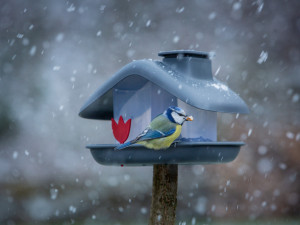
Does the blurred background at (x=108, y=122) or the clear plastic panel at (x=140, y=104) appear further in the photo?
the blurred background at (x=108, y=122)

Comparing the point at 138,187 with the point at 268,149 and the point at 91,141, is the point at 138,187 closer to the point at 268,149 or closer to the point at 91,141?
the point at 91,141

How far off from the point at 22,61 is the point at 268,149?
9.90 ft

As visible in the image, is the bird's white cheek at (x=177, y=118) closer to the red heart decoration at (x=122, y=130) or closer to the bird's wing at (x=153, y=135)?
the bird's wing at (x=153, y=135)

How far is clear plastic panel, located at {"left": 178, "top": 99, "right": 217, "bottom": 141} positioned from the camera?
10.5 ft

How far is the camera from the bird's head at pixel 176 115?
116 inches

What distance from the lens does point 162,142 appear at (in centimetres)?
291

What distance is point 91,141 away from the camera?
617 cm

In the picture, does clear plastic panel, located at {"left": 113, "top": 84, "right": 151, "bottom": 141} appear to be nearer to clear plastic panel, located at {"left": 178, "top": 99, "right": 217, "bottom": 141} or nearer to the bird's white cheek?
clear plastic panel, located at {"left": 178, "top": 99, "right": 217, "bottom": 141}

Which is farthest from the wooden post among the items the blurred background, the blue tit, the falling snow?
the falling snow

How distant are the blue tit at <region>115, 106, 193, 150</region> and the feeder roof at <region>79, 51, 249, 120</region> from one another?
0.34 ft

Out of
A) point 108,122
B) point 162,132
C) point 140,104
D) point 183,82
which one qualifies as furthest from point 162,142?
point 108,122

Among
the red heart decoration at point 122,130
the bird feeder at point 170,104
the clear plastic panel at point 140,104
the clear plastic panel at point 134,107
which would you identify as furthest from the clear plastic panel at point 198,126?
the red heart decoration at point 122,130

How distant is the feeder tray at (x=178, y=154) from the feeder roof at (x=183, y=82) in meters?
0.21

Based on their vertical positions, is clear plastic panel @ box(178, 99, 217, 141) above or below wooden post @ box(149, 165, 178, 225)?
above
